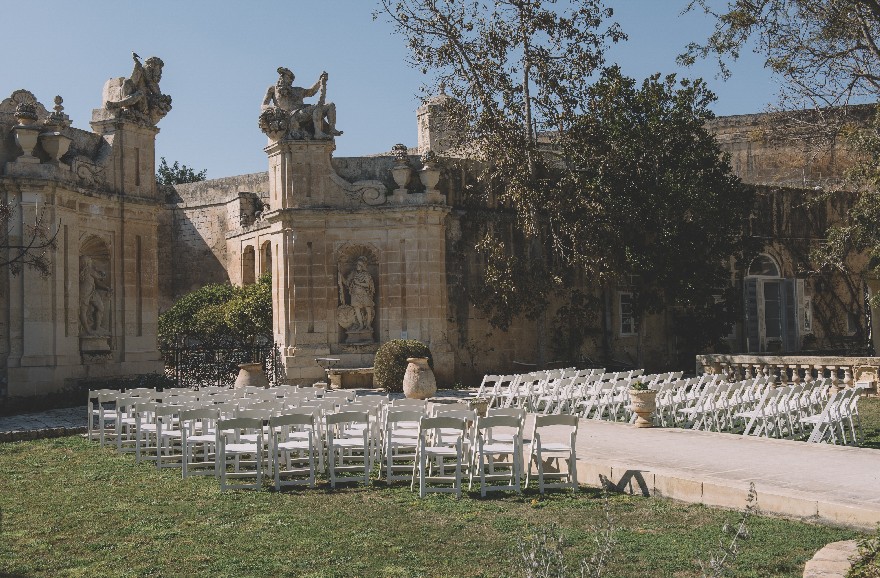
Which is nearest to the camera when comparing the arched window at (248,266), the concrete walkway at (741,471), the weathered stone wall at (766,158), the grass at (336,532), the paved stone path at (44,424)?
the grass at (336,532)

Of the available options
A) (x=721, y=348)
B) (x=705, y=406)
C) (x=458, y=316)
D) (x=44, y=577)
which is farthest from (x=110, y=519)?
(x=721, y=348)

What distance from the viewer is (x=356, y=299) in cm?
1988

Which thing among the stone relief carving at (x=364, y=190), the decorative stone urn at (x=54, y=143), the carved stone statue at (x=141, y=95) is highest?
the carved stone statue at (x=141, y=95)

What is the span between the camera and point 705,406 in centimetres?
1214

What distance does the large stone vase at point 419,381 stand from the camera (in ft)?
50.7

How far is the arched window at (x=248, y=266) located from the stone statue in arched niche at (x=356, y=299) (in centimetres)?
933

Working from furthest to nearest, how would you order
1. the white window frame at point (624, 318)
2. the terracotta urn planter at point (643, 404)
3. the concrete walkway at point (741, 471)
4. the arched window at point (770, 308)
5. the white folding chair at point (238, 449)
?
the arched window at point (770, 308) → the white window frame at point (624, 318) → the terracotta urn planter at point (643, 404) → the white folding chair at point (238, 449) → the concrete walkway at point (741, 471)

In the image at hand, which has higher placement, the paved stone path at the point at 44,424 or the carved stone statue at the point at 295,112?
the carved stone statue at the point at 295,112

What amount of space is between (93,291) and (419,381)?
7.24 m

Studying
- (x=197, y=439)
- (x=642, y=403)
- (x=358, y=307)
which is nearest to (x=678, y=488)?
(x=642, y=403)

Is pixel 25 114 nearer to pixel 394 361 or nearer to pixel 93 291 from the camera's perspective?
pixel 93 291

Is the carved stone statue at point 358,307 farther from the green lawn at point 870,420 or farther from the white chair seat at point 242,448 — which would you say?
the white chair seat at point 242,448

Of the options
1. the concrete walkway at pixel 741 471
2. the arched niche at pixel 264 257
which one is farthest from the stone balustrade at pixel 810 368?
the arched niche at pixel 264 257

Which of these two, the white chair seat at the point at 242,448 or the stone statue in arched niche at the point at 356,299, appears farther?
the stone statue in arched niche at the point at 356,299
